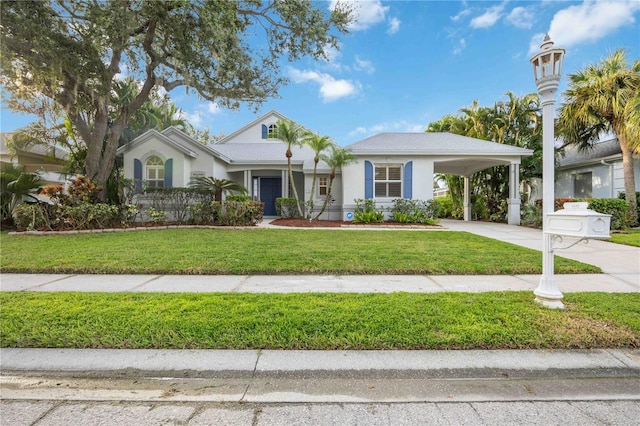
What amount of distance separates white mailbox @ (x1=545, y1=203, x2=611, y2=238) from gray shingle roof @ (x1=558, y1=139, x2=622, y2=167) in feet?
47.7

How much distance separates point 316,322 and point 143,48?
40.2 feet

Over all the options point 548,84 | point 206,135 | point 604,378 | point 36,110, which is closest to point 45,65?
point 36,110

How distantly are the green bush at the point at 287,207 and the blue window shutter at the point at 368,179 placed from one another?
3.37 m

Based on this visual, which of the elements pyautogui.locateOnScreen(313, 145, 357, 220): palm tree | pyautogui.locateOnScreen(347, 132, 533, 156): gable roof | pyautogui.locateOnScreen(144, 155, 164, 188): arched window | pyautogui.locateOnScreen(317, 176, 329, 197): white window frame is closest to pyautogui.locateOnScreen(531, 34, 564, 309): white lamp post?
pyautogui.locateOnScreen(313, 145, 357, 220): palm tree

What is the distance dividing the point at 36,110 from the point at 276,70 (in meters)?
9.89

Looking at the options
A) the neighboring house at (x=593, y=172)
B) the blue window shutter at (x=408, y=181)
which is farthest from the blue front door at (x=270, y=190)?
the neighboring house at (x=593, y=172)

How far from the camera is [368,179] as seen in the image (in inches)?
536

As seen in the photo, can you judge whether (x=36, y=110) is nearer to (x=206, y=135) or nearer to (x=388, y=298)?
(x=388, y=298)

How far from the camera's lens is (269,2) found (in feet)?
35.0

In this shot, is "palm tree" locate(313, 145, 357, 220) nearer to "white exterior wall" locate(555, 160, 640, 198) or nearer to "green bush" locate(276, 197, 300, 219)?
"green bush" locate(276, 197, 300, 219)

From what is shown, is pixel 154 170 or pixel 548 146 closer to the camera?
pixel 548 146

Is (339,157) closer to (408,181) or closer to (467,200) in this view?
(408,181)

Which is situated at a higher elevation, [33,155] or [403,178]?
[33,155]

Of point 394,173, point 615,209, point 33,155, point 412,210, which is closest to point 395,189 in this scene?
point 394,173
